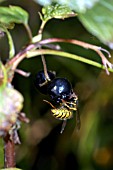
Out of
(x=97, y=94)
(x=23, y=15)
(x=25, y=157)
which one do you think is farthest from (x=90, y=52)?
(x=23, y=15)

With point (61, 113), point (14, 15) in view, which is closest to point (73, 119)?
point (61, 113)

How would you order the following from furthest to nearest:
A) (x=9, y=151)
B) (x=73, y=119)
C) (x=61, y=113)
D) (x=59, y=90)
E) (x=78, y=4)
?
(x=73, y=119) < (x=61, y=113) < (x=59, y=90) < (x=9, y=151) < (x=78, y=4)

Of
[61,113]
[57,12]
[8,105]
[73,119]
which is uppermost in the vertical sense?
[57,12]

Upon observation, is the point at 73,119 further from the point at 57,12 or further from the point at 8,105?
the point at 8,105

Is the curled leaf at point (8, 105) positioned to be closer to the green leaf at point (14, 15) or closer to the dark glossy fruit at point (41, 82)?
the green leaf at point (14, 15)

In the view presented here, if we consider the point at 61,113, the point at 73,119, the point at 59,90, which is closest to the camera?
the point at 59,90

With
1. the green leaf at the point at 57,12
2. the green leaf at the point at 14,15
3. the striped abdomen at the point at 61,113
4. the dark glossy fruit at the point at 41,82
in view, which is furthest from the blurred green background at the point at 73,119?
the green leaf at the point at 14,15

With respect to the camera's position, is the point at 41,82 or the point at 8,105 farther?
the point at 41,82
